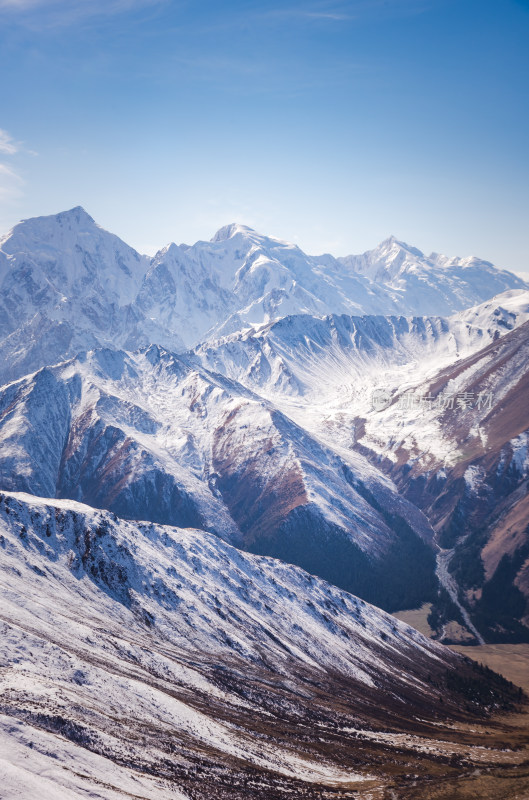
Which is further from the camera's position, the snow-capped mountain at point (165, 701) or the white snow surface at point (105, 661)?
the snow-capped mountain at point (165, 701)

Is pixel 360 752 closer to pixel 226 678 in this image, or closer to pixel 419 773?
pixel 419 773

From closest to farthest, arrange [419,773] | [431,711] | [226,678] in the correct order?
[419,773] → [226,678] → [431,711]

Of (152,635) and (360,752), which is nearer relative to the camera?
(360,752)

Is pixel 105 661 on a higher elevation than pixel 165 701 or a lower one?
lower

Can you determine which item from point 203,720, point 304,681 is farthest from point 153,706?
point 304,681

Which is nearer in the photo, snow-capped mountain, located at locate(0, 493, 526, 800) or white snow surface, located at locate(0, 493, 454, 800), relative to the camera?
white snow surface, located at locate(0, 493, 454, 800)

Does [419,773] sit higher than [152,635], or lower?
higher

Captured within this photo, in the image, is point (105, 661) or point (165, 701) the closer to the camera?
point (165, 701)

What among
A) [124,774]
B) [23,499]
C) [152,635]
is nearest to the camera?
[124,774]
